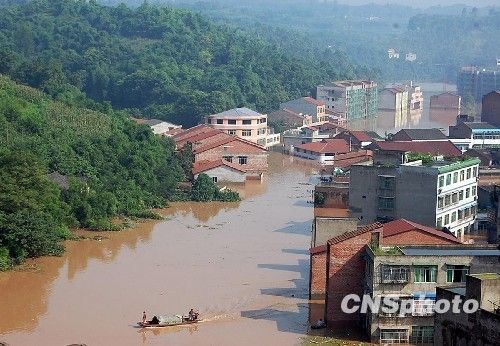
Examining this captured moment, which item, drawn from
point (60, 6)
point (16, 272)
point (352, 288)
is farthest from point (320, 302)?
point (60, 6)

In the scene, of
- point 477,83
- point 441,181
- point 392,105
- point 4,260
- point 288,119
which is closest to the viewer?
point 4,260

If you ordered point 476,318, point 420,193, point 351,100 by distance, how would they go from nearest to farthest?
point 476,318
point 420,193
point 351,100

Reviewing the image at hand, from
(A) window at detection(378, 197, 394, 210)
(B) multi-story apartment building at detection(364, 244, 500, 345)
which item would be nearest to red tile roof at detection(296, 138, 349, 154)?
(A) window at detection(378, 197, 394, 210)

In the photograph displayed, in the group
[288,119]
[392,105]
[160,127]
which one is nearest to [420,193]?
[160,127]

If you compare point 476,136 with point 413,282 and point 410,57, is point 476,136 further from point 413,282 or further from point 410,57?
point 410,57

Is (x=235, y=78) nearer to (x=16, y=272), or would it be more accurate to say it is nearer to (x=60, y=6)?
(x=60, y=6)
